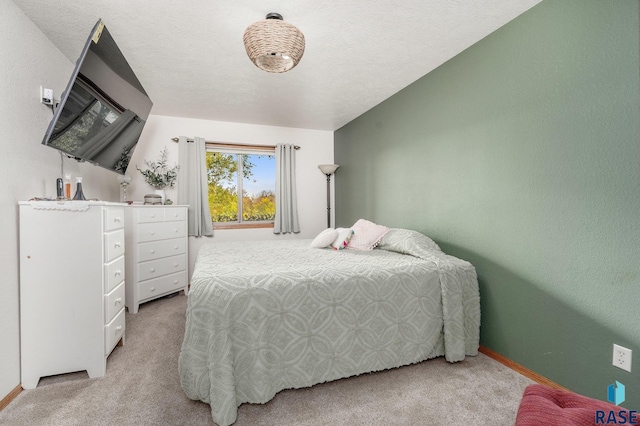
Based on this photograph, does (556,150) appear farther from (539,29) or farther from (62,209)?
(62,209)

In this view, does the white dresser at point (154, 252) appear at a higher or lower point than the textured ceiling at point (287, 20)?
lower

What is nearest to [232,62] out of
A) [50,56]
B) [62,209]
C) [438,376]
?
[50,56]

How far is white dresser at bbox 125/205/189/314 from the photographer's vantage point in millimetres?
3033

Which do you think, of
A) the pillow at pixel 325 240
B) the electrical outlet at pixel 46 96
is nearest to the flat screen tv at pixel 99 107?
the electrical outlet at pixel 46 96

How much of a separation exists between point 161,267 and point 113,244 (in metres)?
1.40

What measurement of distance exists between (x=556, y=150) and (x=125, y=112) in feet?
10.5

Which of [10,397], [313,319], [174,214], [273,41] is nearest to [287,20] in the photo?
[273,41]

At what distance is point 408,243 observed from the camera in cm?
244

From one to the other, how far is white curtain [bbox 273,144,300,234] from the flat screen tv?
2043 millimetres

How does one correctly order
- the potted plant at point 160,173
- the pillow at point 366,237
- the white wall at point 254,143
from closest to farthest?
the pillow at point 366,237 → the potted plant at point 160,173 → the white wall at point 254,143

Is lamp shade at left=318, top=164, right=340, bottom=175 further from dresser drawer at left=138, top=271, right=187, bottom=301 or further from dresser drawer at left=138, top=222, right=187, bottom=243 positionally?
dresser drawer at left=138, top=271, right=187, bottom=301

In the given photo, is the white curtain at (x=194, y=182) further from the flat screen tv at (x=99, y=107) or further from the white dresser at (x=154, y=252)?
the flat screen tv at (x=99, y=107)

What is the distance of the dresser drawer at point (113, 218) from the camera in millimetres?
1916

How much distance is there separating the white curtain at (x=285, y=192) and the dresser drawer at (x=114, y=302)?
2.46 metres
